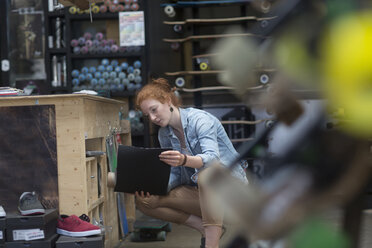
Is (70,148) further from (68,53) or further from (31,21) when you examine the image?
(31,21)

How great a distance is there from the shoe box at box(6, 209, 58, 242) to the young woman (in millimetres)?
597

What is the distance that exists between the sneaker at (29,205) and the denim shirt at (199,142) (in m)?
0.74

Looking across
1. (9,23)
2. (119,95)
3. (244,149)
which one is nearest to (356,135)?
(244,149)

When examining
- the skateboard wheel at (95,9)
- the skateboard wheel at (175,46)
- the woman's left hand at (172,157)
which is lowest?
the woman's left hand at (172,157)

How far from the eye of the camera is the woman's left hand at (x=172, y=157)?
238 cm

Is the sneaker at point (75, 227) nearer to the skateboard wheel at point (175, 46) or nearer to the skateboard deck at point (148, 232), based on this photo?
the skateboard deck at point (148, 232)

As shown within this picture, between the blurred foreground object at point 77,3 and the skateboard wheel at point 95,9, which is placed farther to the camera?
the skateboard wheel at point 95,9

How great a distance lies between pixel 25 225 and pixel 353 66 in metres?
2.29

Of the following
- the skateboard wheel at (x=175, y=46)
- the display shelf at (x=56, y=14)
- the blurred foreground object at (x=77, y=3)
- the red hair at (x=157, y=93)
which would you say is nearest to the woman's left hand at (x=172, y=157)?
the red hair at (x=157, y=93)

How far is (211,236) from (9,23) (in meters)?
3.91

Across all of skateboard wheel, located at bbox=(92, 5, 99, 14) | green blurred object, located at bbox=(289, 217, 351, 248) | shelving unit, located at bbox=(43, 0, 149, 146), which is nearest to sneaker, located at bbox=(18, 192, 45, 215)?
green blurred object, located at bbox=(289, 217, 351, 248)

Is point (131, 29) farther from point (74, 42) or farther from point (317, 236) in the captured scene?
point (317, 236)

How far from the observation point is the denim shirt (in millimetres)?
2445

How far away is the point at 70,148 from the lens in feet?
8.24
